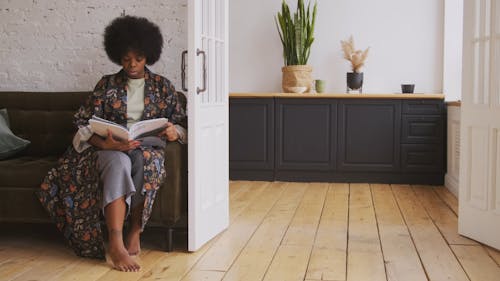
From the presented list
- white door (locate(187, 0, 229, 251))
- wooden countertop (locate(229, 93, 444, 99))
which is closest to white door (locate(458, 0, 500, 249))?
white door (locate(187, 0, 229, 251))

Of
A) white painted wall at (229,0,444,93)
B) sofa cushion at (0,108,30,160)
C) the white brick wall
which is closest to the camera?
sofa cushion at (0,108,30,160)

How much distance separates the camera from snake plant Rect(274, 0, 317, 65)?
18.9 ft

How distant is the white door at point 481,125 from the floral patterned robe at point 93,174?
1634 mm

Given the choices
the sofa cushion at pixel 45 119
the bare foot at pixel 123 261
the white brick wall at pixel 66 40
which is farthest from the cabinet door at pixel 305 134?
the bare foot at pixel 123 261

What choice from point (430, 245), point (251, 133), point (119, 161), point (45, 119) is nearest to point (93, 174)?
point (119, 161)

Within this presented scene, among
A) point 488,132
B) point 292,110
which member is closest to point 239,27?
point 292,110

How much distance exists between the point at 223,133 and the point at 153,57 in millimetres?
621

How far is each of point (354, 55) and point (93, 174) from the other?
3392mm

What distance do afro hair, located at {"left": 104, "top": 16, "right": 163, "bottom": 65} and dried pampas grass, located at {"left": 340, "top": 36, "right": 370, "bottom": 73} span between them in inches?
110

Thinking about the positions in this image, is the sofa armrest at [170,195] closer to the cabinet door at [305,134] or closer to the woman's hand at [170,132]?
the woman's hand at [170,132]

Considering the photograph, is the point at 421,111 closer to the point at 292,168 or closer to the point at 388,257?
the point at 292,168

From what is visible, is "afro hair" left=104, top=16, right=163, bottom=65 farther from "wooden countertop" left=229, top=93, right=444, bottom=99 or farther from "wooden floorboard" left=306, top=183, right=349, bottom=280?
"wooden countertop" left=229, top=93, right=444, bottom=99

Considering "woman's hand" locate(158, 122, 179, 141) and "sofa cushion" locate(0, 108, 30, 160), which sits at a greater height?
"woman's hand" locate(158, 122, 179, 141)

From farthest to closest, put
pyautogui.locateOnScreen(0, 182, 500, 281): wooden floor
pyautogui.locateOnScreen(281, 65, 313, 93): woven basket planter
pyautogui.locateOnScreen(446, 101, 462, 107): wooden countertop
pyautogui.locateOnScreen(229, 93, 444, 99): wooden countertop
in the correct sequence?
1. pyautogui.locateOnScreen(281, 65, 313, 93): woven basket planter
2. pyautogui.locateOnScreen(229, 93, 444, 99): wooden countertop
3. pyautogui.locateOnScreen(446, 101, 462, 107): wooden countertop
4. pyautogui.locateOnScreen(0, 182, 500, 281): wooden floor
